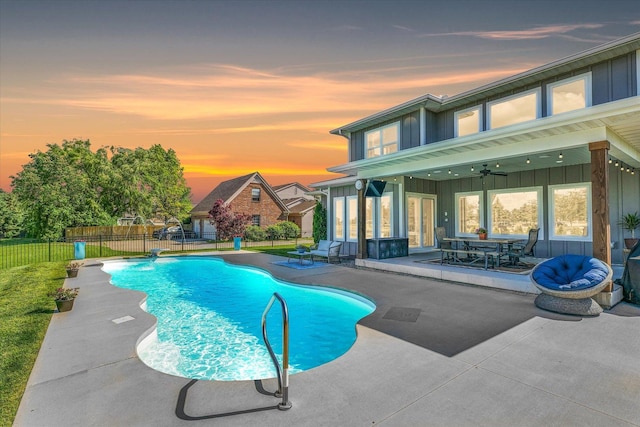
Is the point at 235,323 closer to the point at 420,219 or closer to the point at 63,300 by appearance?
the point at 63,300

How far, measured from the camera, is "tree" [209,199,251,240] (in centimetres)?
2422

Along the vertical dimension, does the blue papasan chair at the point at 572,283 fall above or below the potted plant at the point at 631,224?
below

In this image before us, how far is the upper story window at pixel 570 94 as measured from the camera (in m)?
8.15

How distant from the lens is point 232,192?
28.4 m

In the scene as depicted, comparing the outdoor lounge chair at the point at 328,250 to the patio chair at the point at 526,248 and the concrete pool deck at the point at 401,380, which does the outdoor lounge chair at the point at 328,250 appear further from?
the concrete pool deck at the point at 401,380

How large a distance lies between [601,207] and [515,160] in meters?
3.18

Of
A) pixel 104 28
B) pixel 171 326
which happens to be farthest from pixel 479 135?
pixel 104 28

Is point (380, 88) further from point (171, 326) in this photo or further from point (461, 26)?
point (171, 326)

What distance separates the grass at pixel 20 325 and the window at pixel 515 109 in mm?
11662

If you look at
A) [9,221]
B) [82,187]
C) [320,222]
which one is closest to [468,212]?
[320,222]

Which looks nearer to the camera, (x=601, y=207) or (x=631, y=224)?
(x=601, y=207)

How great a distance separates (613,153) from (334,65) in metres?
9.12

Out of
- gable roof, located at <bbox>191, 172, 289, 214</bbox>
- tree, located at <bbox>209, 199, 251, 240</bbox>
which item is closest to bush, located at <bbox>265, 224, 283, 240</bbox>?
tree, located at <bbox>209, 199, 251, 240</bbox>

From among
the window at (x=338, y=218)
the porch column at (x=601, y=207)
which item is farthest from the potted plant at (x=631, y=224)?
the window at (x=338, y=218)
